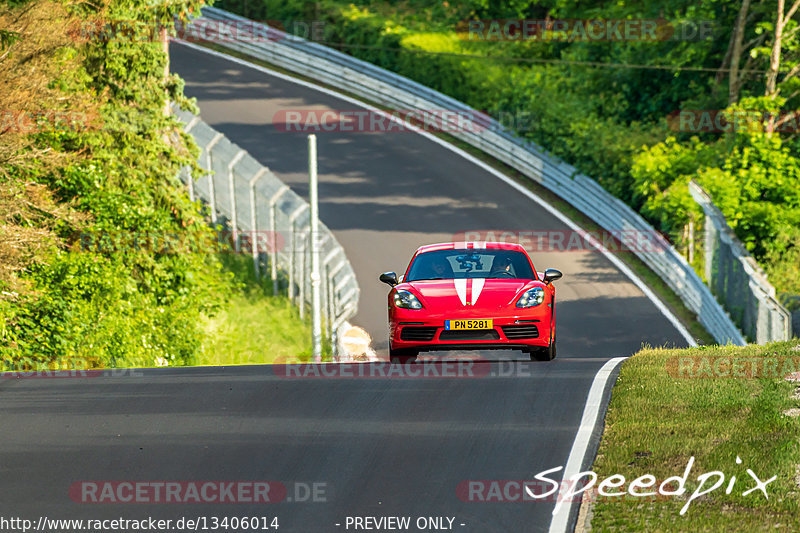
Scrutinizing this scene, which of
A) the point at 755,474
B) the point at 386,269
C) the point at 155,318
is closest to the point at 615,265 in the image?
the point at 386,269

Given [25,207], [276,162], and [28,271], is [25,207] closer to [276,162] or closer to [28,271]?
[28,271]

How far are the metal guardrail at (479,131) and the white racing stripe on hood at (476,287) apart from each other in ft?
37.4

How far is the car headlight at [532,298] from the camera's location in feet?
48.9

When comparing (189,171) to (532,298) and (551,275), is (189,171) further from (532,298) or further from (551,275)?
(532,298)

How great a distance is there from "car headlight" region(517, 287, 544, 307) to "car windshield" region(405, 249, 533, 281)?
2.66 ft

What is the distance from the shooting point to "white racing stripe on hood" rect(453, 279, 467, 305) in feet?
48.4

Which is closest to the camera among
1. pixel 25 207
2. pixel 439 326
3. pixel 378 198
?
pixel 439 326

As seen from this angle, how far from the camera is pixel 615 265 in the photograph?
3231cm

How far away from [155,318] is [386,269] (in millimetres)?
8655

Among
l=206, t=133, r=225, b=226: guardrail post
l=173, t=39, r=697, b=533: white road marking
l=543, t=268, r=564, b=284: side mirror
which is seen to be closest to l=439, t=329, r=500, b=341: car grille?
l=173, t=39, r=697, b=533: white road marking

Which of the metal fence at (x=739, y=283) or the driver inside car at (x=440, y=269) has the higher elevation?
the driver inside car at (x=440, y=269)

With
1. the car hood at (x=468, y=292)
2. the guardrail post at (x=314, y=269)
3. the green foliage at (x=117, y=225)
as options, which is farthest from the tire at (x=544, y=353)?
the guardrail post at (x=314, y=269)

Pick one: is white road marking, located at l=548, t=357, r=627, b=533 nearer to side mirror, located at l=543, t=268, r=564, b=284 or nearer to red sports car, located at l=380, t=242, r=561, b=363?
red sports car, located at l=380, t=242, r=561, b=363

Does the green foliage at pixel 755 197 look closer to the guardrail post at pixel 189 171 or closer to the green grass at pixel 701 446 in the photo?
the guardrail post at pixel 189 171
